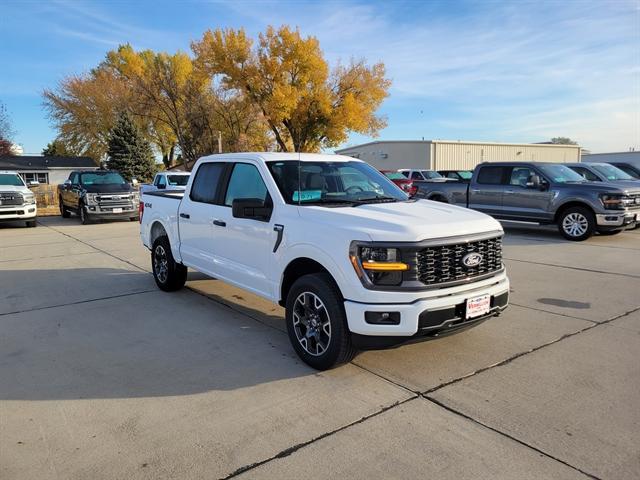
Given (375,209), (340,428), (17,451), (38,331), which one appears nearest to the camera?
(17,451)

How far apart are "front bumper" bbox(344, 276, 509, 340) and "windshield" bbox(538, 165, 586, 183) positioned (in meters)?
9.28

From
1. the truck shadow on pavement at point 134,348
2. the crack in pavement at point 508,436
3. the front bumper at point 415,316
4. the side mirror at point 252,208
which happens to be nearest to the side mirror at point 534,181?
the truck shadow on pavement at point 134,348

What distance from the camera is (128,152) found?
42.3m

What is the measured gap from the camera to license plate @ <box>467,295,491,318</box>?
389 centimetres

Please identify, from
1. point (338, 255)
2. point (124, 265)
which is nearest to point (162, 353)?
point (338, 255)

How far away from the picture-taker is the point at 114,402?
3.66 meters

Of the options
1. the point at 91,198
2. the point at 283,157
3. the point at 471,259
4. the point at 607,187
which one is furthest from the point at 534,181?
the point at 91,198

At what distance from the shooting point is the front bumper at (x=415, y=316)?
363cm

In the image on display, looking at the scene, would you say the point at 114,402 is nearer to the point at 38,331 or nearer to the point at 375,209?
the point at 38,331

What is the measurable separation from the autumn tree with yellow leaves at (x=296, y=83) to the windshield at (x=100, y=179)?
23077 millimetres

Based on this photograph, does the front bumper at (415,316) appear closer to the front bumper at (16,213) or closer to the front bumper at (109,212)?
the front bumper at (109,212)

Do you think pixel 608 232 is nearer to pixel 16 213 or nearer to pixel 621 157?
pixel 16 213

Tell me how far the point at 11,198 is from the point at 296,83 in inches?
1147

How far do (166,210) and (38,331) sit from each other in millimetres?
2201
